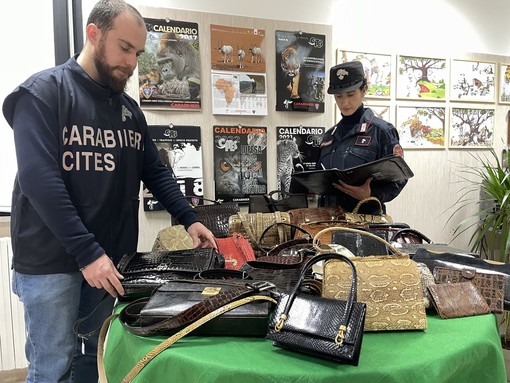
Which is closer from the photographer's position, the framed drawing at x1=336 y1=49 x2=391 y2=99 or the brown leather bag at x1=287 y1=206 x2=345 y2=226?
the brown leather bag at x1=287 y1=206 x2=345 y2=226

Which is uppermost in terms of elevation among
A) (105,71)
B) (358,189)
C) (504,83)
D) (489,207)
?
(504,83)

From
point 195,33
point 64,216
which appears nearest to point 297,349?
point 64,216

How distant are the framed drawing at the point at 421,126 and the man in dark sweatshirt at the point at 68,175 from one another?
7.84ft

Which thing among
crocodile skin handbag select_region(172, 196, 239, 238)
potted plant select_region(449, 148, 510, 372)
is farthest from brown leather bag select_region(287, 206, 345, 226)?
potted plant select_region(449, 148, 510, 372)

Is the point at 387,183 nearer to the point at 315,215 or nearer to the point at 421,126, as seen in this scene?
the point at 315,215

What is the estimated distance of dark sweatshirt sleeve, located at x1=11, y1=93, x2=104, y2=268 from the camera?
117cm

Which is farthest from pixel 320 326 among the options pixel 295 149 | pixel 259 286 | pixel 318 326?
pixel 295 149

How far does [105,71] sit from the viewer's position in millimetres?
1397

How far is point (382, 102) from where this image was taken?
3.14 meters

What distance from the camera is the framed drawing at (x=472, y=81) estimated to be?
3346 mm

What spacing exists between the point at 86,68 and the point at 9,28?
1468 millimetres

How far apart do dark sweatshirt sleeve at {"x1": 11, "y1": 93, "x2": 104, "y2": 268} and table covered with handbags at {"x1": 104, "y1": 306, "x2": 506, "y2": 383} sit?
11.5 inches

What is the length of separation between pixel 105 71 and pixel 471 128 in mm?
3136

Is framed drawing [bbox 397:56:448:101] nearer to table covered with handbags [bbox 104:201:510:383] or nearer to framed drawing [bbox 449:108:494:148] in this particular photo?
framed drawing [bbox 449:108:494:148]
